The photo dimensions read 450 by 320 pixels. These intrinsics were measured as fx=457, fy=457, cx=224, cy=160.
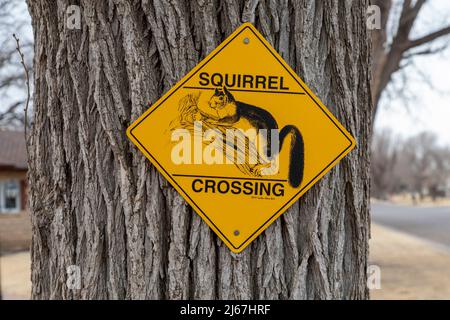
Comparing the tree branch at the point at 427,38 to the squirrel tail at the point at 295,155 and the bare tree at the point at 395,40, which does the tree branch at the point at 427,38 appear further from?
the squirrel tail at the point at 295,155

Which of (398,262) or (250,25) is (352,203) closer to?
(250,25)

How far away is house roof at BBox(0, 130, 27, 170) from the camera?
17703mm

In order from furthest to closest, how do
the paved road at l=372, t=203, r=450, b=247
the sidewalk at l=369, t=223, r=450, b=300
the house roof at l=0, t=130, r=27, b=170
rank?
the house roof at l=0, t=130, r=27, b=170 → the paved road at l=372, t=203, r=450, b=247 → the sidewalk at l=369, t=223, r=450, b=300

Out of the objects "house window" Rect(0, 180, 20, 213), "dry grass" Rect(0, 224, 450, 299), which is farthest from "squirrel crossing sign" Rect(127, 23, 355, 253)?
"house window" Rect(0, 180, 20, 213)

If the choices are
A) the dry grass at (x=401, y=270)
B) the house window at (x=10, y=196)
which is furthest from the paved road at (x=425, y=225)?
the house window at (x=10, y=196)

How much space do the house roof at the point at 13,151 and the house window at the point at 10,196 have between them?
1.36 m

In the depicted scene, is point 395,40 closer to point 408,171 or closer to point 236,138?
point 236,138

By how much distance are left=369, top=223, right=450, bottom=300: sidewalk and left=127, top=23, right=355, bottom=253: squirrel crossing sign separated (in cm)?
651

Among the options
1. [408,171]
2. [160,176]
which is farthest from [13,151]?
[408,171]

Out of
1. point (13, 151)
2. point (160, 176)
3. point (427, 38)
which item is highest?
point (427, 38)

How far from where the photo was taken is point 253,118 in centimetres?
174

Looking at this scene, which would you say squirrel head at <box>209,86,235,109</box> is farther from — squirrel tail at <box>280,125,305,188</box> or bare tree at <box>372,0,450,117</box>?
bare tree at <box>372,0,450,117</box>

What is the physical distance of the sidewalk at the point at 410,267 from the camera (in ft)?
28.7

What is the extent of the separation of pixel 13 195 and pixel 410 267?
15696mm
